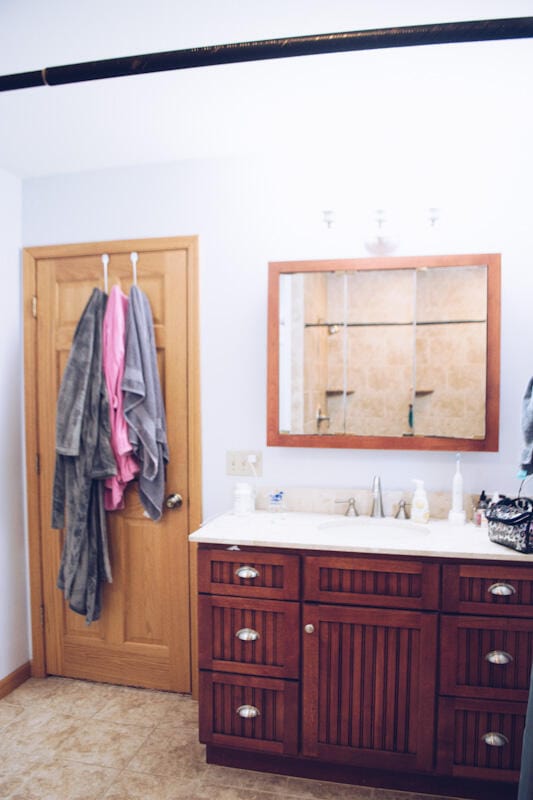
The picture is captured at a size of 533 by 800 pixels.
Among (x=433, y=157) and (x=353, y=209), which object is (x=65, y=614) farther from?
(x=433, y=157)

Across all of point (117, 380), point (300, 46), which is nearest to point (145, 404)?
point (117, 380)

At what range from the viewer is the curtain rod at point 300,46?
2.95 ft

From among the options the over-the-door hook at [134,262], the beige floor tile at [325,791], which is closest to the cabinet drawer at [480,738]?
the beige floor tile at [325,791]

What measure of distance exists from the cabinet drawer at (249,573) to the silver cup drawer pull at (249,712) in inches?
16.2

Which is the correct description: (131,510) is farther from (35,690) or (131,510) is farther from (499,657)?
(499,657)

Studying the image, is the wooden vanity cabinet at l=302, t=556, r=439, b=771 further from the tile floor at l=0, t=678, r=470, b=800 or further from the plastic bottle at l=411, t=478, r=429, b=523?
the plastic bottle at l=411, t=478, r=429, b=523

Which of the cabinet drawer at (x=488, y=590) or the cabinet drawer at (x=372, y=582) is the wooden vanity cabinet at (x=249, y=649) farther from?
the cabinet drawer at (x=488, y=590)

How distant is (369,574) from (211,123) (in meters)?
1.83

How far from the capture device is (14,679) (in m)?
2.46

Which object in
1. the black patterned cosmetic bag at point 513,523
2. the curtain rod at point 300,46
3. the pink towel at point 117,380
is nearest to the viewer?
the curtain rod at point 300,46

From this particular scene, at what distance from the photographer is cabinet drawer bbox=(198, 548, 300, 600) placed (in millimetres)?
1827

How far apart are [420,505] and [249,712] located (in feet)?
3.29

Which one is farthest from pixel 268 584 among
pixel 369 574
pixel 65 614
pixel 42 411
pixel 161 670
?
pixel 42 411

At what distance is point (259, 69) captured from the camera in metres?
1.68
